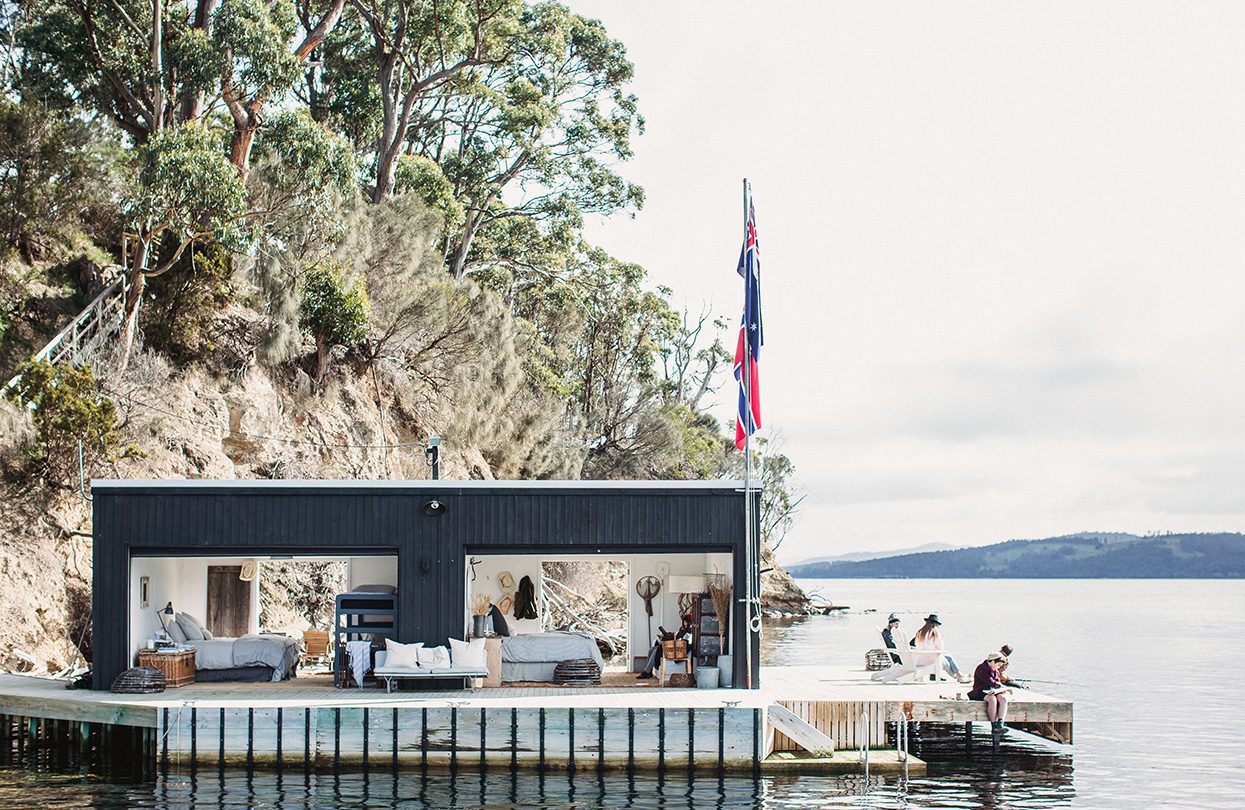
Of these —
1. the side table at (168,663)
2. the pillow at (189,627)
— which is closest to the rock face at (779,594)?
the pillow at (189,627)

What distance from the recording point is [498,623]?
22.8 m

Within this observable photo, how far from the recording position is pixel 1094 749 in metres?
24.8

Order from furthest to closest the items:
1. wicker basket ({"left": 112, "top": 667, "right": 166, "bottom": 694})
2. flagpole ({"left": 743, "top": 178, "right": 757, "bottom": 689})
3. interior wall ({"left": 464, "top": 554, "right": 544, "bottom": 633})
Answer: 1. interior wall ({"left": 464, "top": 554, "right": 544, "bottom": 633})
2. flagpole ({"left": 743, "top": 178, "right": 757, "bottom": 689})
3. wicker basket ({"left": 112, "top": 667, "right": 166, "bottom": 694})

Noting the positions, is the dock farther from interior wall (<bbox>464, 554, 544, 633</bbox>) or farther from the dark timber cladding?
interior wall (<bbox>464, 554, 544, 633</bbox>)

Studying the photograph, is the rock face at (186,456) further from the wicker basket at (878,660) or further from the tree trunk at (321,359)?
the wicker basket at (878,660)

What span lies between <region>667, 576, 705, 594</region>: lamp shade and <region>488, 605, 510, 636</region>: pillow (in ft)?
9.30

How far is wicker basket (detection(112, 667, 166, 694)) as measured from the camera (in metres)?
19.6

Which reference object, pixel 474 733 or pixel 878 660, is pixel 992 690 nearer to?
pixel 878 660

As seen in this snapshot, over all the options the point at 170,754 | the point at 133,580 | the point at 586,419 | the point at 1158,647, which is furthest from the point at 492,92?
the point at 1158,647

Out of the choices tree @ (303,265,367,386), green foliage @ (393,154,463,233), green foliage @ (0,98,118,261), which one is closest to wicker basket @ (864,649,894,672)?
tree @ (303,265,367,386)

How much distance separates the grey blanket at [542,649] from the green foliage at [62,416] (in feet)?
38.5

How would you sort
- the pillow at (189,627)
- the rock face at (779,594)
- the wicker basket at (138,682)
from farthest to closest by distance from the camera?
the rock face at (779,594) → the pillow at (189,627) → the wicker basket at (138,682)

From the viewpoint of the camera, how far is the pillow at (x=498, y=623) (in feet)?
74.7

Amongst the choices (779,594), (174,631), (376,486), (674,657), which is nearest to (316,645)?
(174,631)
